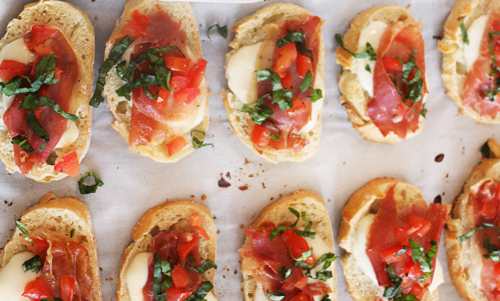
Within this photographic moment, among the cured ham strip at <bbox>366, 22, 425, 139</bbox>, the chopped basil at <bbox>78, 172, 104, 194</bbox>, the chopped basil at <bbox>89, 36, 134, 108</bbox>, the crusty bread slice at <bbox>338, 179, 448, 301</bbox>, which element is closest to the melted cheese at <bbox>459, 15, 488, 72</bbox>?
the cured ham strip at <bbox>366, 22, 425, 139</bbox>

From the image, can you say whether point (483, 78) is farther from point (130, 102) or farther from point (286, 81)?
point (130, 102)

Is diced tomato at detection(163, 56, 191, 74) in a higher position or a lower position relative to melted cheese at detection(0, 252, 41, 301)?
higher

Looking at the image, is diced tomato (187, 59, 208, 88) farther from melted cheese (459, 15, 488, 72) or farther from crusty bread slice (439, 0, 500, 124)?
melted cheese (459, 15, 488, 72)

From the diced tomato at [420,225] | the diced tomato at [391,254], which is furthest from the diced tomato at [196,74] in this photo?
the diced tomato at [420,225]

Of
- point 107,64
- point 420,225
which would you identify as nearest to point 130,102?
point 107,64

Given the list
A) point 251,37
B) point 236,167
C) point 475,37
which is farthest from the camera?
point 475,37

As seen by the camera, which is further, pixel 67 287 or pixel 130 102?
pixel 130 102

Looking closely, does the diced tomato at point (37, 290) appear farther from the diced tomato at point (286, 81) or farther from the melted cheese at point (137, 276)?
the diced tomato at point (286, 81)
